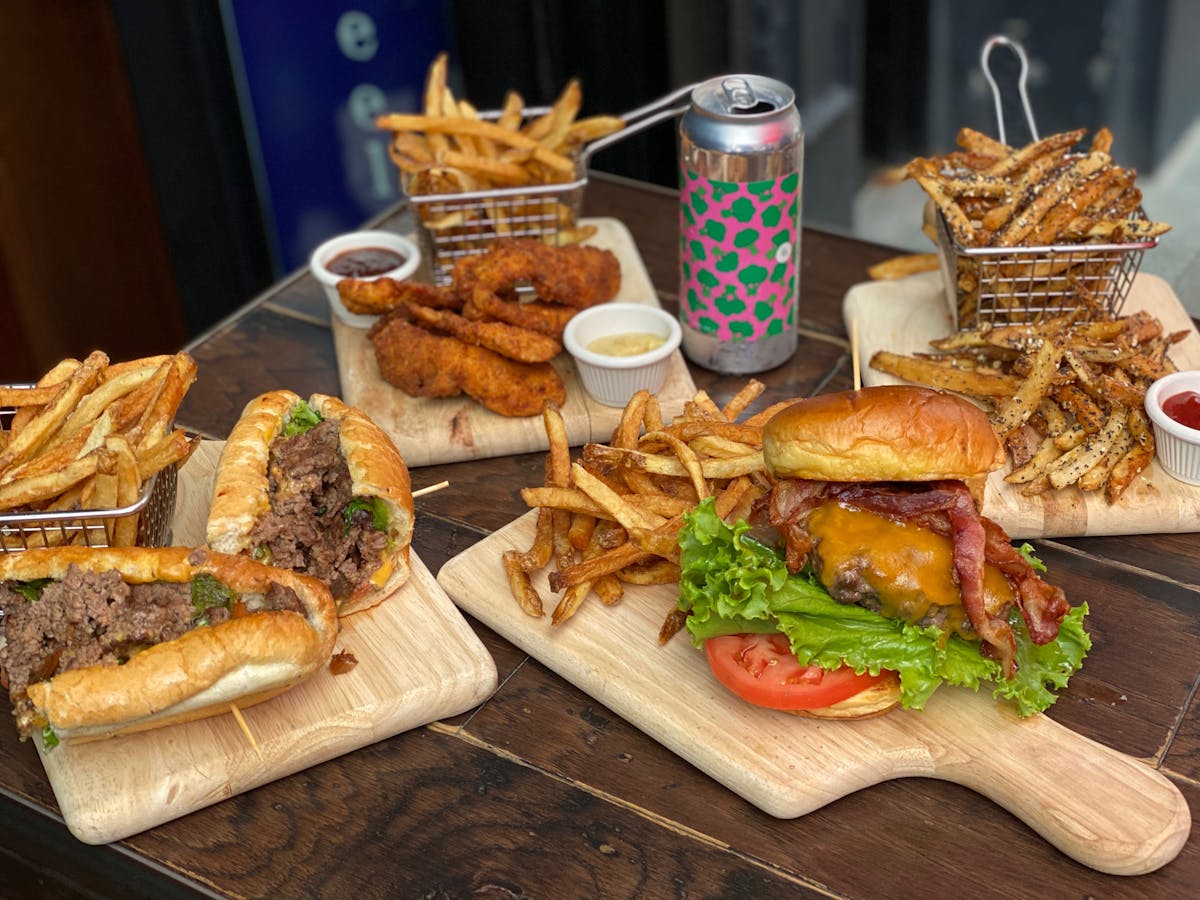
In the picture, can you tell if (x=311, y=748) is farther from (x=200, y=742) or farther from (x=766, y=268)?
(x=766, y=268)

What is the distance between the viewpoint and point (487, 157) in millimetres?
4129

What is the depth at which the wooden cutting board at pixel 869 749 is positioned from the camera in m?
2.48

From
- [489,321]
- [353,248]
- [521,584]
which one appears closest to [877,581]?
[521,584]

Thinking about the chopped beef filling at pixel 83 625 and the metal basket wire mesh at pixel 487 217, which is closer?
the chopped beef filling at pixel 83 625

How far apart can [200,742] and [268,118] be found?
3803 mm

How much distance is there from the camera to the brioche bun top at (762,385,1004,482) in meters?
2.63

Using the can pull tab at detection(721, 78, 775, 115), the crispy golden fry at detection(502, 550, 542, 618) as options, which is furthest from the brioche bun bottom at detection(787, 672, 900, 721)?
the can pull tab at detection(721, 78, 775, 115)

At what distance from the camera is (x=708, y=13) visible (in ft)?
20.4

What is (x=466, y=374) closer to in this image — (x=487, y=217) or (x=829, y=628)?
(x=487, y=217)

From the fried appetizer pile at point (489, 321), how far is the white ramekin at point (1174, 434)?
5.26ft

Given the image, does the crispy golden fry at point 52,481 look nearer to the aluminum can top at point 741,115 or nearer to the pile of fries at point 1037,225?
the aluminum can top at point 741,115

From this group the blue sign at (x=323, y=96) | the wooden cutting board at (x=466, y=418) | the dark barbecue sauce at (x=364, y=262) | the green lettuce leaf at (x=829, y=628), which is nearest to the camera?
the green lettuce leaf at (x=829, y=628)

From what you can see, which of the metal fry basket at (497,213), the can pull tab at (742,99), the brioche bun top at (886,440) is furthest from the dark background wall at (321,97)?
the brioche bun top at (886,440)

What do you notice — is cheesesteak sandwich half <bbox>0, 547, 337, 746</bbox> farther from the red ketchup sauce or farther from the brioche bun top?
the red ketchup sauce
